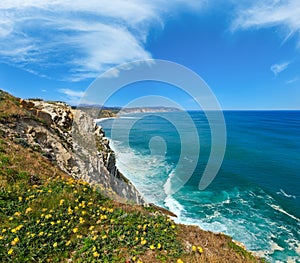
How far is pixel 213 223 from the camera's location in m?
16.7

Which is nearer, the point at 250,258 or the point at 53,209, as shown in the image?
the point at 250,258

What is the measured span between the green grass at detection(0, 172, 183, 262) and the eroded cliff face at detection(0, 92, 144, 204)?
2.22m

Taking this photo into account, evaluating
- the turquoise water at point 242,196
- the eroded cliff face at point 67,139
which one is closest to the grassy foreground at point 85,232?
the eroded cliff face at point 67,139

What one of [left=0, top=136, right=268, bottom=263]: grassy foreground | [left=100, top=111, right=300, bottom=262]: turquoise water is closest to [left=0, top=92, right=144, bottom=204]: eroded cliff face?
[left=0, top=136, right=268, bottom=263]: grassy foreground

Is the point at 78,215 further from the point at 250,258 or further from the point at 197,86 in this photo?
the point at 197,86

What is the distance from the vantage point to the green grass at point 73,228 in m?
4.34

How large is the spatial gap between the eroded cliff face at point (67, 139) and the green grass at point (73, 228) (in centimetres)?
222

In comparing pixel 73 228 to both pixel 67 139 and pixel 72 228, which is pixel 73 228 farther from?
pixel 67 139

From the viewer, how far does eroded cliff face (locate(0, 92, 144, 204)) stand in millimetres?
11695

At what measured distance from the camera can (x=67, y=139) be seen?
17.2m

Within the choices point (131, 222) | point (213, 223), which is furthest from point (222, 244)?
point (213, 223)

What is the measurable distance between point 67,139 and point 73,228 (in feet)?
43.4

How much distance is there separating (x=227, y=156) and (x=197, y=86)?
29.0 m

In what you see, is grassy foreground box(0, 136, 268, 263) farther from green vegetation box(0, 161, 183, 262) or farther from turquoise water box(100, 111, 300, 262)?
turquoise water box(100, 111, 300, 262)
